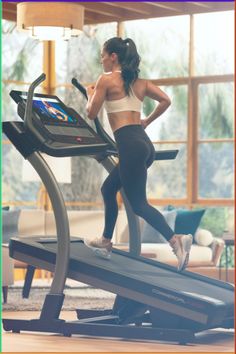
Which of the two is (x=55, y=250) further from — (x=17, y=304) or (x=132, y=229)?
(x=17, y=304)

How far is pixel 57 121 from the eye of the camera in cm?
559

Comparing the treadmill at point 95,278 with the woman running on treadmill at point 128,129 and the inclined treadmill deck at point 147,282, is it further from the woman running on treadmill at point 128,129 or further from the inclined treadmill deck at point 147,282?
the woman running on treadmill at point 128,129

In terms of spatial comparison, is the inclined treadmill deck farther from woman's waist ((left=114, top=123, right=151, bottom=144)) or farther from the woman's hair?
the woman's hair

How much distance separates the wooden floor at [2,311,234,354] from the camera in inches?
→ 189

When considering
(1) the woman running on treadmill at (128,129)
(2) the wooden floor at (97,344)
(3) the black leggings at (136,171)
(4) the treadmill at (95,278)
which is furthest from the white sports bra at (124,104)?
(2) the wooden floor at (97,344)

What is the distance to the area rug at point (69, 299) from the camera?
23.3ft

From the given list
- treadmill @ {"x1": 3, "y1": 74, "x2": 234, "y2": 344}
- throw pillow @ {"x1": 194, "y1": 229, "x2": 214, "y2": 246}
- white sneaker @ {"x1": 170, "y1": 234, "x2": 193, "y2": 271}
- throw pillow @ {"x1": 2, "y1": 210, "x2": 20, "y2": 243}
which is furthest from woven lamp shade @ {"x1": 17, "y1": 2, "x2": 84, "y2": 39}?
white sneaker @ {"x1": 170, "y1": 234, "x2": 193, "y2": 271}

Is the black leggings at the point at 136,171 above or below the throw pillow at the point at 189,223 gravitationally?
above

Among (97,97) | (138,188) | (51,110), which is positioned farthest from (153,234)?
(97,97)

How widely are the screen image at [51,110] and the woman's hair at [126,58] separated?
1.72ft

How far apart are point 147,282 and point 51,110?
1.27 meters

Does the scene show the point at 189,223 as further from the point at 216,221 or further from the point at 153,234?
the point at 216,221

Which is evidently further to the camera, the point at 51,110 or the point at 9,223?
the point at 9,223

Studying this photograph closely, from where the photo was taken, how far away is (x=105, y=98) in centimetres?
535
